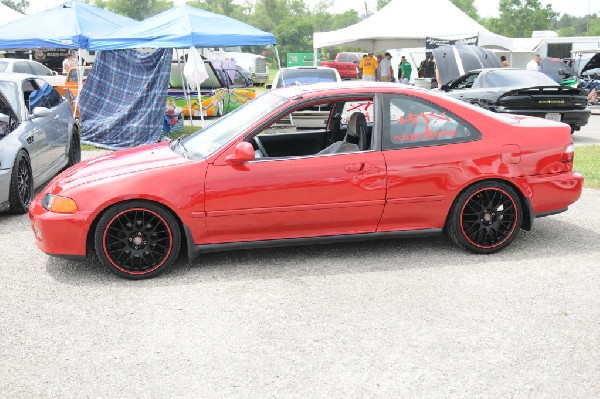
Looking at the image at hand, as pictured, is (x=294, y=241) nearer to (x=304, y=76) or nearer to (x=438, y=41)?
(x=304, y=76)

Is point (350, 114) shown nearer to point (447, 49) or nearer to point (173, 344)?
point (173, 344)

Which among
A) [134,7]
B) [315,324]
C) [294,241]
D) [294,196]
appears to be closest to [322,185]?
[294,196]

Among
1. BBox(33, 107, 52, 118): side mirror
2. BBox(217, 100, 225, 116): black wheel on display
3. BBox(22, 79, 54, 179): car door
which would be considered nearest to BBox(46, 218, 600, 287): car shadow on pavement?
BBox(22, 79, 54, 179): car door

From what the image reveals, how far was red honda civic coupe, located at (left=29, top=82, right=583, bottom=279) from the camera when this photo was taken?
15.3ft

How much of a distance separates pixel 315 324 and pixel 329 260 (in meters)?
1.26

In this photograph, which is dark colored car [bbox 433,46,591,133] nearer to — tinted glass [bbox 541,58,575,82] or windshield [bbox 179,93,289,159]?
Answer: windshield [bbox 179,93,289,159]


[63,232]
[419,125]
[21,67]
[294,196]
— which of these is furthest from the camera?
[21,67]

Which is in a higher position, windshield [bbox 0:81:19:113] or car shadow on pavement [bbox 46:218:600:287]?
windshield [bbox 0:81:19:113]

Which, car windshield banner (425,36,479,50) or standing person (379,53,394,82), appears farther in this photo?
standing person (379,53,394,82)

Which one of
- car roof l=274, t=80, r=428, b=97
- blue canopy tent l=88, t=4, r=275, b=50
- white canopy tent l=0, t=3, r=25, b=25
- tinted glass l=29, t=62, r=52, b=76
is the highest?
white canopy tent l=0, t=3, r=25, b=25

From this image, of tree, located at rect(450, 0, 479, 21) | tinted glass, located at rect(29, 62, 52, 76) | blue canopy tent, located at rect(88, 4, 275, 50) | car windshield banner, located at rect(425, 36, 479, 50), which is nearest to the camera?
blue canopy tent, located at rect(88, 4, 275, 50)

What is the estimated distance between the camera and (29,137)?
7250mm

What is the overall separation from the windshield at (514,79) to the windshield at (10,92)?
8.59 m

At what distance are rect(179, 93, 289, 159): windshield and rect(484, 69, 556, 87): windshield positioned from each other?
803cm
